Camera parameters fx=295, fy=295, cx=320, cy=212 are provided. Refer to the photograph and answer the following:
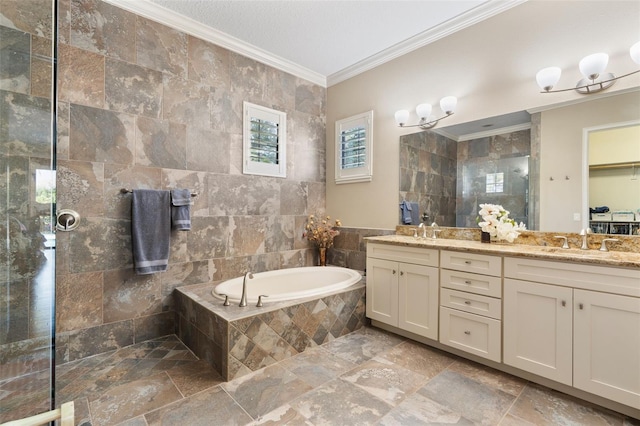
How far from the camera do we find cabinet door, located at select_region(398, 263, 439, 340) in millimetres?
2344

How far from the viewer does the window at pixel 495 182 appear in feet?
8.12

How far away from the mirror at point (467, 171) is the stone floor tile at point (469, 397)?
1250mm

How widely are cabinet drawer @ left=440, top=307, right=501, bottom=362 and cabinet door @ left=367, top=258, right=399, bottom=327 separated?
1.45 feet

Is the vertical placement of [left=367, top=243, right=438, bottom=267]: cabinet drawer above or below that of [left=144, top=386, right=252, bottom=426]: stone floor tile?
above

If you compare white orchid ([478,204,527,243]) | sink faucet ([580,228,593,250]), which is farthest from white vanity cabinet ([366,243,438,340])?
sink faucet ([580,228,593,250])

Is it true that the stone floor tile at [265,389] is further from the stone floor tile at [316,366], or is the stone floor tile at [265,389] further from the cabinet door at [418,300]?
the cabinet door at [418,300]

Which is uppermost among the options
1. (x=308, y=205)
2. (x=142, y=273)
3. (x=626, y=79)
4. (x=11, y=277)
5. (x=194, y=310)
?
(x=626, y=79)

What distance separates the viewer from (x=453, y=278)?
223 cm

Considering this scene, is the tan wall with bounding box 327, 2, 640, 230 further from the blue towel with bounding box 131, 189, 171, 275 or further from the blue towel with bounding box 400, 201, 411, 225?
the blue towel with bounding box 131, 189, 171, 275

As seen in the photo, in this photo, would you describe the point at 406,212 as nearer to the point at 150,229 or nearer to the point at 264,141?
the point at 264,141

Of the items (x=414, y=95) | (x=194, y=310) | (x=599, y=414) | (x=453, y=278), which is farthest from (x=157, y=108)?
(x=599, y=414)

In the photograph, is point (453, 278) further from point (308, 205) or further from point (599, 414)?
point (308, 205)

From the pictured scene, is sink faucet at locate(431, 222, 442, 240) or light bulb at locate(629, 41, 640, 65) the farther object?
sink faucet at locate(431, 222, 442, 240)

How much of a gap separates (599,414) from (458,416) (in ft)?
2.60
